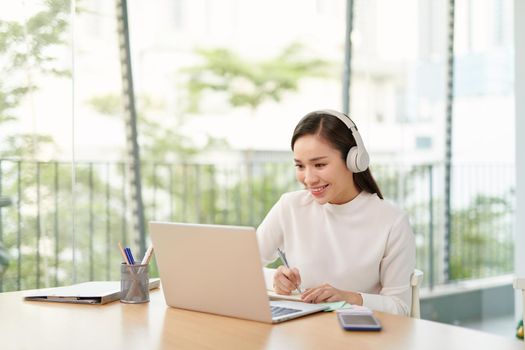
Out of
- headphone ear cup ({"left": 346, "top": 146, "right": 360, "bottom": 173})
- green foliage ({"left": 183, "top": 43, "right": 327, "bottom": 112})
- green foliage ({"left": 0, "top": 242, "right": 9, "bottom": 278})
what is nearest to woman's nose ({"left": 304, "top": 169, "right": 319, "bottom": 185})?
headphone ear cup ({"left": 346, "top": 146, "right": 360, "bottom": 173})

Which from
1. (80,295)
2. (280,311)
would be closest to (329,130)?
(280,311)

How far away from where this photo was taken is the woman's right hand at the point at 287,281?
202 cm

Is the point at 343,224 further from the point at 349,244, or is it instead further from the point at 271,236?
the point at 271,236

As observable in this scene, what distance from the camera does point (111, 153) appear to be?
815 centimetres

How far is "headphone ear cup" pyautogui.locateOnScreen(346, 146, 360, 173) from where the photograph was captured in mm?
2203

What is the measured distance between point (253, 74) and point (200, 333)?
8.47 m

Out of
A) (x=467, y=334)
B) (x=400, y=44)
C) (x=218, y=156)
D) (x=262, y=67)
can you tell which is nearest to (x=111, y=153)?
(x=218, y=156)

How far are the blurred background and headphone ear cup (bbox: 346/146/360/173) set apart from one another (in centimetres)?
148

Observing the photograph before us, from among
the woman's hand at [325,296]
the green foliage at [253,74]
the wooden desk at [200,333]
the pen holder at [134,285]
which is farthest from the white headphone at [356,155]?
the green foliage at [253,74]

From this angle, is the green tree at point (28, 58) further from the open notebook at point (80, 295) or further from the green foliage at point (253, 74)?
the green foliage at point (253, 74)

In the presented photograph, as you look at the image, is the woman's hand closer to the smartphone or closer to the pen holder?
the smartphone

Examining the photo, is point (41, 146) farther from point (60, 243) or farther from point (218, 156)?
point (218, 156)

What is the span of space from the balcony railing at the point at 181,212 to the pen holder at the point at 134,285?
4.40 feet

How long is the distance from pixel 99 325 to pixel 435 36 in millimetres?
3511
